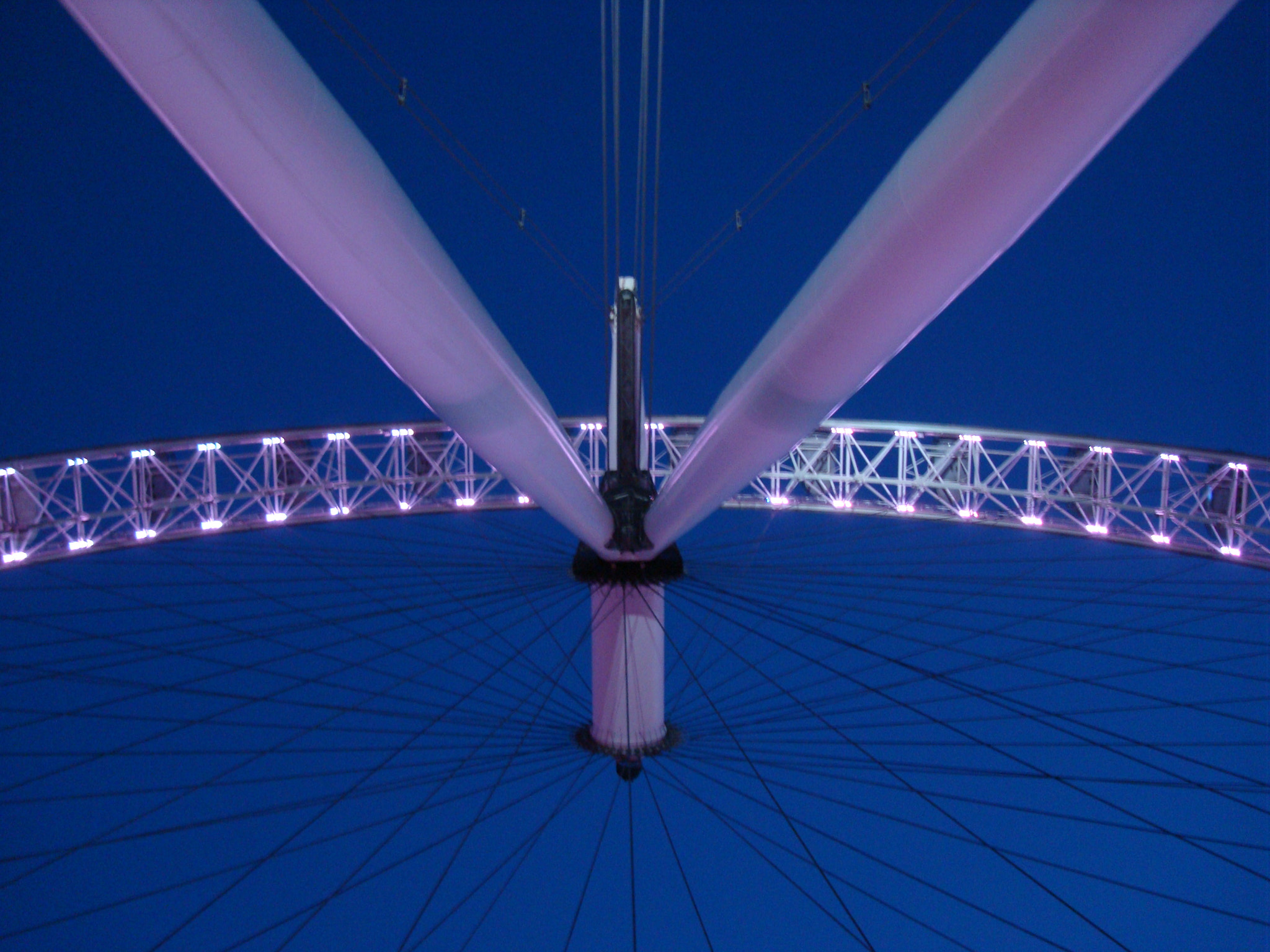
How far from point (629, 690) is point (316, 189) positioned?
334 inches

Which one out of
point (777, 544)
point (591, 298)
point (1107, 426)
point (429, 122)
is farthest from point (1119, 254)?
point (429, 122)

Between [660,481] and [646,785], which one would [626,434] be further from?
[646,785]

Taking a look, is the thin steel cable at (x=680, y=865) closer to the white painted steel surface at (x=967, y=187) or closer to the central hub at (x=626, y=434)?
the central hub at (x=626, y=434)

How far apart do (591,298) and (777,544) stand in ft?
21.7

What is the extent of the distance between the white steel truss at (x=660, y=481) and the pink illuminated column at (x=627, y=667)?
3366mm

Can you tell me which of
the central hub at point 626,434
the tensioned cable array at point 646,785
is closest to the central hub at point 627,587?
the central hub at point 626,434

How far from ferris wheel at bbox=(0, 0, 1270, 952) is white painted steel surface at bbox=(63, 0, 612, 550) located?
1845 mm

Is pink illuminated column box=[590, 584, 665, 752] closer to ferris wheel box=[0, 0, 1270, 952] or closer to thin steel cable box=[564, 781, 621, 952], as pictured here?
ferris wheel box=[0, 0, 1270, 952]

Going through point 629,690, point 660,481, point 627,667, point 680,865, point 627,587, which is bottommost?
point 680,865

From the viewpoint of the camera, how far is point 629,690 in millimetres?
12133

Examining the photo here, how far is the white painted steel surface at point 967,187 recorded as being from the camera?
13.0 feet

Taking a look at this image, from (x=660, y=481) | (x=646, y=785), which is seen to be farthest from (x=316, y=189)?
(x=646, y=785)

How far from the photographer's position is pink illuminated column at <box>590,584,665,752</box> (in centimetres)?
1177

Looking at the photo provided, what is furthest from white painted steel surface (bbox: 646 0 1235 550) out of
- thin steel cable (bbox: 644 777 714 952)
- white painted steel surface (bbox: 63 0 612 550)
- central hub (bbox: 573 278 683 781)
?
thin steel cable (bbox: 644 777 714 952)
